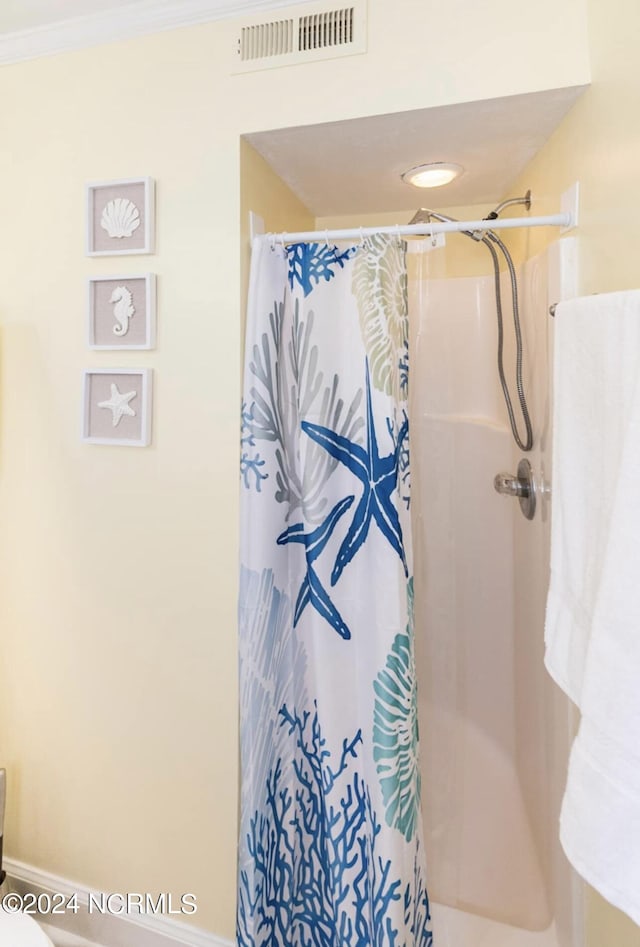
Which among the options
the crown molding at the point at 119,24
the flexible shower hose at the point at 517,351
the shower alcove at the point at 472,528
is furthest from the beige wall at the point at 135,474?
the flexible shower hose at the point at 517,351

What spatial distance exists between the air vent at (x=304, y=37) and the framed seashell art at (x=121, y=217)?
1.27ft

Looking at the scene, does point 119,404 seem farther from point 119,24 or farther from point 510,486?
point 510,486

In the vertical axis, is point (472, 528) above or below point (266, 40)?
below

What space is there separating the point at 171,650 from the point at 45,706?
1.56ft

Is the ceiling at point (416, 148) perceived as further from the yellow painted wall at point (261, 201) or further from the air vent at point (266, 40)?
the air vent at point (266, 40)

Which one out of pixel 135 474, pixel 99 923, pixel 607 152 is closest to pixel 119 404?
pixel 135 474

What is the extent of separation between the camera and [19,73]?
1.57 meters

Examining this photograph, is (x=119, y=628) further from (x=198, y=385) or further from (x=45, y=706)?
(x=198, y=385)

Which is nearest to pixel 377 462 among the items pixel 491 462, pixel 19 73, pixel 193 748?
pixel 491 462

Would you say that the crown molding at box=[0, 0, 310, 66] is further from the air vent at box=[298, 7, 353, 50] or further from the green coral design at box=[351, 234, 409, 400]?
the green coral design at box=[351, 234, 409, 400]

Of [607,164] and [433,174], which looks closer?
[607,164]

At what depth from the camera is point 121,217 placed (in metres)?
1.48

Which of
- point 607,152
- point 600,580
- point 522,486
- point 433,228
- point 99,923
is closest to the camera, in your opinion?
point 600,580

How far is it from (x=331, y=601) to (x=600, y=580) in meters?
0.75
